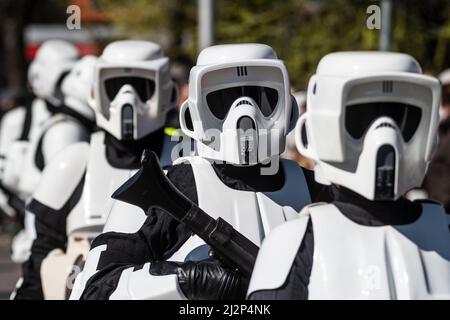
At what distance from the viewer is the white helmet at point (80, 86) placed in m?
7.49

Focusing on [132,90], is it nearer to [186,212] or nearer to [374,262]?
[186,212]

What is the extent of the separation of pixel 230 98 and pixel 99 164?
1374 mm

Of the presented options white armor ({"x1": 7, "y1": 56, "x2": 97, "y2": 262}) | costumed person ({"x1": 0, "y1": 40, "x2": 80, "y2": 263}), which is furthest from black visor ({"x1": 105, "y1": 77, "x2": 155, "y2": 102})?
costumed person ({"x1": 0, "y1": 40, "x2": 80, "y2": 263})

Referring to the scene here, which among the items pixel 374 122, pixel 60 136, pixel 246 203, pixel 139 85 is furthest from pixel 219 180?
pixel 60 136

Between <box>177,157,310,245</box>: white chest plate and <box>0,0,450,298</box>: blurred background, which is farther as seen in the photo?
<box>0,0,450,298</box>: blurred background

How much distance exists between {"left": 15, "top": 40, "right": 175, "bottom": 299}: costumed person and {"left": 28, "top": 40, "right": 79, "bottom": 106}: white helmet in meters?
3.08

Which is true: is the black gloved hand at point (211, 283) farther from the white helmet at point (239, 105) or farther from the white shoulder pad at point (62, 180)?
the white shoulder pad at point (62, 180)

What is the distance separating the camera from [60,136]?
6.60m

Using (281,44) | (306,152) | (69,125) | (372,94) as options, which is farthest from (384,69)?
(281,44)

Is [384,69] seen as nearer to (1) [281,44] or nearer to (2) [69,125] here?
(2) [69,125]

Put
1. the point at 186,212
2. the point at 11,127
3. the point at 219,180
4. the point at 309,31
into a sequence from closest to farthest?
the point at 186,212 → the point at 219,180 → the point at 11,127 → the point at 309,31

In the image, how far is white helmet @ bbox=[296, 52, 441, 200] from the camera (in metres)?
3.09

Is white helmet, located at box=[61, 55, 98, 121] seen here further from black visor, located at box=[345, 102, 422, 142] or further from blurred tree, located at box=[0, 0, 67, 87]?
blurred tree, located at box=[0, 0, 67, 87]

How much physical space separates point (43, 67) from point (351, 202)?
5.98 m
